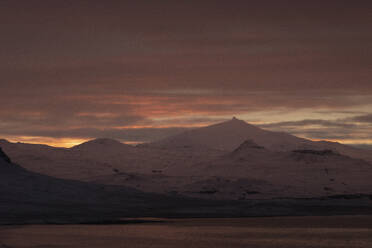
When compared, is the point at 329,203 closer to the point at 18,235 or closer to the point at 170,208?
the point at 170,208

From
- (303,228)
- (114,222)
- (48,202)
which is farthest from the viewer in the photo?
(48,202)

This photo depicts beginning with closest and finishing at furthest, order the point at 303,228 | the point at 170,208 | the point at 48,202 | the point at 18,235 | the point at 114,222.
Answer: the point at 18,235 → the point at 303,228 → the point at 114,222 → the point at 48,202 → the point at 170,208

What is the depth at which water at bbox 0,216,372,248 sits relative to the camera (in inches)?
2527

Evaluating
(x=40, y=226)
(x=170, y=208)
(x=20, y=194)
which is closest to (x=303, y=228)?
(x=40, y=226)

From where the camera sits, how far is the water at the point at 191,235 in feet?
211

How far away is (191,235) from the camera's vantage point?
7350 cm

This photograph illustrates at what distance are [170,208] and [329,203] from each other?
42.6 m

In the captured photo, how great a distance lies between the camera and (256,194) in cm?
19712

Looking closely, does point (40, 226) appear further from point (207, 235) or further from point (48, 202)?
point (48, 202)

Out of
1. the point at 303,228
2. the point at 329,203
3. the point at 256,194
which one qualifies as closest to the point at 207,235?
the point at 303,228

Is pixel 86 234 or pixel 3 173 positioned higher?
pixel 3 173

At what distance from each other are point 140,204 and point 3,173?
25414 millimetres

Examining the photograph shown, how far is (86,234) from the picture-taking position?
74.6 meters

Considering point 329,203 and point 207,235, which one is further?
point 329,203
